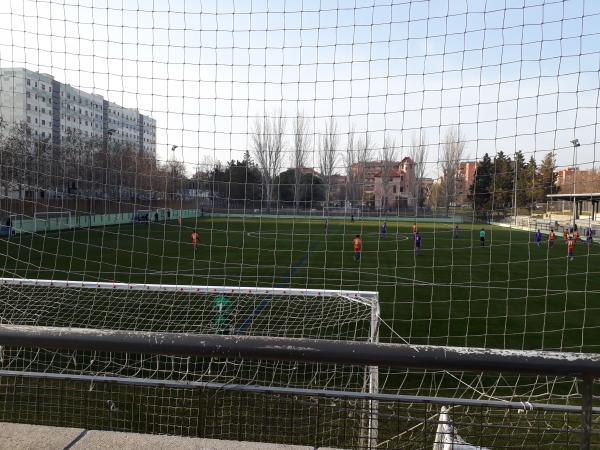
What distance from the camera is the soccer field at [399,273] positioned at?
9.80 metres

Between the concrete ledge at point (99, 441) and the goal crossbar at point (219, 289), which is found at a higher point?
the concrete ledge at point (99, 441)

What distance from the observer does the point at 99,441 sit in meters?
2.13

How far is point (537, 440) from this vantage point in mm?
2242

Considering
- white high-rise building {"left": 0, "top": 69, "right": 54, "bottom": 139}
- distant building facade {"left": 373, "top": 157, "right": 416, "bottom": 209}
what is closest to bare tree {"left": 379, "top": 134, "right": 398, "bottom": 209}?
distant building facade {"left": 373, "top": 157, "right": 416, "bottom": 209}

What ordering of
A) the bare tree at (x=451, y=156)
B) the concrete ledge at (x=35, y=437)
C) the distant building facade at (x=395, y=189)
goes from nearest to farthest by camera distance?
the concrete ledge at (x=35, y=437)
the bare tree at (x=451, y=156)
the distant building facade at (x=395, y=189)

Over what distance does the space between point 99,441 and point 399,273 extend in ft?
56.0

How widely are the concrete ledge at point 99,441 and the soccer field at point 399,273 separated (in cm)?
419

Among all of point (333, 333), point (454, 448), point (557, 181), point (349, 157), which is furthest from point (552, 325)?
point (454, 448)

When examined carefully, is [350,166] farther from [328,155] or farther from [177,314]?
[177,314]

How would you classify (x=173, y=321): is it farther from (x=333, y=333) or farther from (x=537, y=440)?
(x=537, y=440)

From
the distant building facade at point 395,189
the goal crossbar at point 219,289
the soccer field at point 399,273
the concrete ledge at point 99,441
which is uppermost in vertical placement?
the distant building facade at point 395,189

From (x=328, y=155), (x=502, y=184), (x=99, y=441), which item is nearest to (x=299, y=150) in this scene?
(x=328, y=155)

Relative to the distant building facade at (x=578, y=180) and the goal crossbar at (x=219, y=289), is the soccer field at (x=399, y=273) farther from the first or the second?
the distant building facade at (x=578, y=180)

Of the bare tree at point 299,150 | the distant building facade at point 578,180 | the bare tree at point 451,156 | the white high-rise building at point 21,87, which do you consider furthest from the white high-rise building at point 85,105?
the distant building facade at point 578,180
